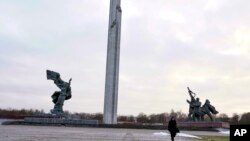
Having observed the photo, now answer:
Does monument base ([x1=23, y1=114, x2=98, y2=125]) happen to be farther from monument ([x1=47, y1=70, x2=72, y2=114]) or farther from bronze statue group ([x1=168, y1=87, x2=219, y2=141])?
bronze statue group ([x1=168, y1=87, x2=219, y2=141])

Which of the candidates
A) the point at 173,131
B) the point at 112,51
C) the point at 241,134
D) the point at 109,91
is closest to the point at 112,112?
the point at 109,91

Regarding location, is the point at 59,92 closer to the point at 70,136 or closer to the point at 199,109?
the point at 199,109

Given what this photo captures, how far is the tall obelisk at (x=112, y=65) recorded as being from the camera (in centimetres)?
3797

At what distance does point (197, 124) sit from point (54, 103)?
1141 cm

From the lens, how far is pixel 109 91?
125ft

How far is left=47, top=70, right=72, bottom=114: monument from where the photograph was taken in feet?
113

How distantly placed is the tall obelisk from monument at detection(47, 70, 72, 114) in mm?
4139

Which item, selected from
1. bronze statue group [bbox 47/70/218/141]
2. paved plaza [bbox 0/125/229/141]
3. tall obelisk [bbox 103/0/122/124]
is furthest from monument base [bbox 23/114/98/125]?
paved plaza [bbox 0/125/229/141]

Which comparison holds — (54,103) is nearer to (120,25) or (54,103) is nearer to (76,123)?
(76,123)

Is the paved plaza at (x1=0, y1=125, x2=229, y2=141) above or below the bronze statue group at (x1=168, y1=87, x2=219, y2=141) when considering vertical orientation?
below

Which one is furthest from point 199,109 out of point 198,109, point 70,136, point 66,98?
point 70,136

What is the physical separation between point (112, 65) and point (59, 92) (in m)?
5.35

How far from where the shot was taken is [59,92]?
35188mm

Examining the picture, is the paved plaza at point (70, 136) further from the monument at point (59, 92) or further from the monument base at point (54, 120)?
the monument at point (59, 92)
